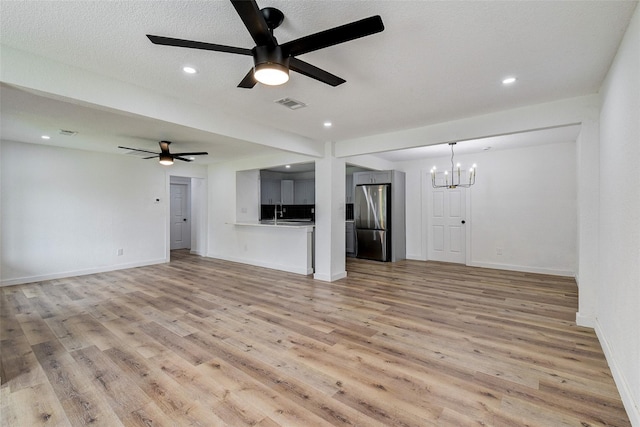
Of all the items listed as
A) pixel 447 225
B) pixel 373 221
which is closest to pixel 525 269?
pixel 447 225

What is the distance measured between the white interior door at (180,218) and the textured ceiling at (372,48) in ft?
20.9

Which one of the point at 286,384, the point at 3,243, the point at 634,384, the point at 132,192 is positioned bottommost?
the point at 286,384

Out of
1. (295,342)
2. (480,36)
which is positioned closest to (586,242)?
(480,36)

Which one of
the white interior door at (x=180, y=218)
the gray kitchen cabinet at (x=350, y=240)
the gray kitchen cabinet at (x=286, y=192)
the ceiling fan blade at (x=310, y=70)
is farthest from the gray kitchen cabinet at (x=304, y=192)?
the ceiling fan blade at (x=310, y=70)

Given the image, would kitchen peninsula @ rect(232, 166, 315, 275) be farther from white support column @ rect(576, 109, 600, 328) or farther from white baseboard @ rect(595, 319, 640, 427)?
white baseboard @ rect(595, 319, 640, 427)

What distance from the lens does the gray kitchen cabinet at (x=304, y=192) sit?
8.90 meters

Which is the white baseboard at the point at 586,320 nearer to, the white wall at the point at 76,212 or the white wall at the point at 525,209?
the white wall at the point at 525,209

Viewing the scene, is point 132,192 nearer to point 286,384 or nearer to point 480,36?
point 286,384

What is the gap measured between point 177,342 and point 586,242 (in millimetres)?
4230

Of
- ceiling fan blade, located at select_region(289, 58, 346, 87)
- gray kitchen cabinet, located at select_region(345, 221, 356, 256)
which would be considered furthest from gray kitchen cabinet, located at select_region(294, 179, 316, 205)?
ceiling fan blade, located at select_region(289, 58, 346, 87)

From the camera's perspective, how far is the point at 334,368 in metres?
2.26

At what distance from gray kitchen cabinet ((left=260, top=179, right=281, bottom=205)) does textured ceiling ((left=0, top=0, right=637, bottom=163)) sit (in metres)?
5.59

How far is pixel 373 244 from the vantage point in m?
6.96

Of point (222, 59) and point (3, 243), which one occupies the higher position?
point (222, 59)
